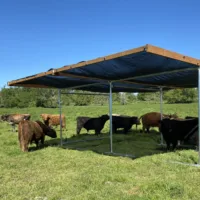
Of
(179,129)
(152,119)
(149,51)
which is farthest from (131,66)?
(152,119)

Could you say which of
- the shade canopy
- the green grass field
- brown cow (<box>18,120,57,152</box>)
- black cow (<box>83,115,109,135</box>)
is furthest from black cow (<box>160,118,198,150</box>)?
black cow (<box>83,115,109,135</box>)

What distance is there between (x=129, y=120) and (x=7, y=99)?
49.1 meters

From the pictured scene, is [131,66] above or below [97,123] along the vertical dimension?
above

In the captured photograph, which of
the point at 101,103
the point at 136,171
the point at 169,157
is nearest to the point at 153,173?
the point at 136,171

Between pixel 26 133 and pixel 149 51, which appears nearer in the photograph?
pixel 149 51

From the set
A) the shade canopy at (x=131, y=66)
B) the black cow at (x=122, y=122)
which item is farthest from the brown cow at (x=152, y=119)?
the shade canopy at (x=131, y=66)

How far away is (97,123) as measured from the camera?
38.8 feet

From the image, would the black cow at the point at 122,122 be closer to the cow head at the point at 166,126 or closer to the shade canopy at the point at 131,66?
the shade canopy at the point at 131,66

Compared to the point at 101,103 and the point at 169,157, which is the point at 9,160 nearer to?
the point at 169,157

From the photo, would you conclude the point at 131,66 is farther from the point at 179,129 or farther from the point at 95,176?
the point at 179,129

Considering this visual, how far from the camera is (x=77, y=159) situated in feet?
22.5

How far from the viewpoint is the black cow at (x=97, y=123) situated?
38.3 feet

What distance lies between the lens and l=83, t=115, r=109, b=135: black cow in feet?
38.3

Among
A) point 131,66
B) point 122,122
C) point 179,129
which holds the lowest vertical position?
point 122,122
